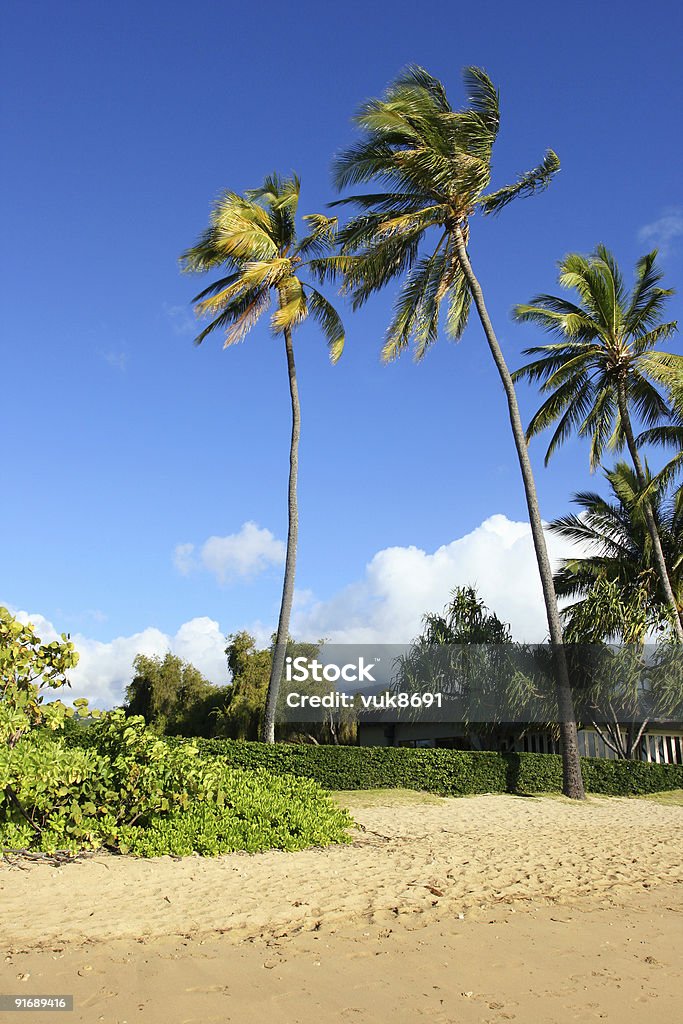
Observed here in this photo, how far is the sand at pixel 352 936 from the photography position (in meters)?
4.29

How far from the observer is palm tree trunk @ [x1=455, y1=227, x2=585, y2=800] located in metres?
18.0

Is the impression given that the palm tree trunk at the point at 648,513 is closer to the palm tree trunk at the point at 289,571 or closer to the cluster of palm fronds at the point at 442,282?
the cluster of palm fronds at the point at 442,282

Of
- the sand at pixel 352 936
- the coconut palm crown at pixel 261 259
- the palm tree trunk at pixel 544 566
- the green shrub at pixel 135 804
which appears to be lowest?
the sand at pixel 352 936

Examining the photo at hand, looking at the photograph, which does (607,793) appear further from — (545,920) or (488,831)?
(545,920)

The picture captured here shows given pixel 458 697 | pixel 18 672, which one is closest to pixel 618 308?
pixel 458 697

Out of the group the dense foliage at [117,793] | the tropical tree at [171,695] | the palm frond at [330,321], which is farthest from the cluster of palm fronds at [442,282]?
the tropical tree at [171,695]

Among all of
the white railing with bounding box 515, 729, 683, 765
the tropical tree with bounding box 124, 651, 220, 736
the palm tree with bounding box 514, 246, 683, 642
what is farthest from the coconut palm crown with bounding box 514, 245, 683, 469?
the tropical tree with bounding box 124, 651, 220, 736

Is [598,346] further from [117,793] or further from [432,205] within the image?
[117,793]

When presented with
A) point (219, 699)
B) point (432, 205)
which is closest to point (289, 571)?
point (432, 205)

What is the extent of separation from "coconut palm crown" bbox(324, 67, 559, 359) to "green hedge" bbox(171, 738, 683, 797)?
11.0 metres

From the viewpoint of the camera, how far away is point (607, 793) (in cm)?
1959

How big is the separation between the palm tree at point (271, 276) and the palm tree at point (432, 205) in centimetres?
144

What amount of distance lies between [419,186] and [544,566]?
10.5m

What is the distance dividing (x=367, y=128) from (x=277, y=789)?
16.0 metres
